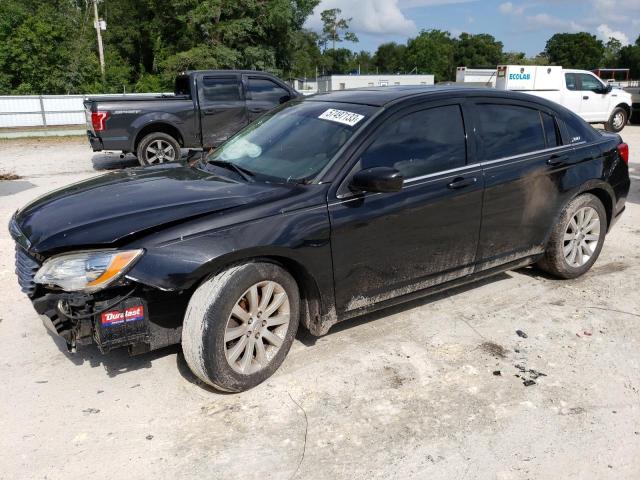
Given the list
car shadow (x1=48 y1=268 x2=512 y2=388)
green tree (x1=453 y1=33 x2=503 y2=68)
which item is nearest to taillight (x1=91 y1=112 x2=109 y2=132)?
car shadow (x1=48 y1=268 x2=512 y2=388)

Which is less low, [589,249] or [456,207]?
[456,207]

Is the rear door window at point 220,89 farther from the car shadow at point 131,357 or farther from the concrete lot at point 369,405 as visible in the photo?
the car shadow at point 131,357

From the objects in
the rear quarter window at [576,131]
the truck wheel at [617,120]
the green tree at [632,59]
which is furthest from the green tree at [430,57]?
the rear quarter window at [576,131]

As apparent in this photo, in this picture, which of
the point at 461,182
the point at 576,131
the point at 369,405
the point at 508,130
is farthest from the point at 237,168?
the point at 576,131

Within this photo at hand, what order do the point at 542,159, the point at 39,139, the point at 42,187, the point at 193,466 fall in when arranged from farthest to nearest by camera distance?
the point at 39,139
the point at 42,187
the point at 542,159
the point at 193,466

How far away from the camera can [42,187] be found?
30.3 ft

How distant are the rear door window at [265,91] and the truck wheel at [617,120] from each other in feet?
39.6

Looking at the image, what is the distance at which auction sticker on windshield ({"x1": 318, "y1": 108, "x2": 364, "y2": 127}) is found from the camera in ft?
11.9

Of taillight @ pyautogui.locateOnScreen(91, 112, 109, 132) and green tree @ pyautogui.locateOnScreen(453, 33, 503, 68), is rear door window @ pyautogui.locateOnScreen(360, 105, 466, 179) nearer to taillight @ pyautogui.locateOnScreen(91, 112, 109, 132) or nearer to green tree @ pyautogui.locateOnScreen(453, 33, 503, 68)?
taillight @ pyautogui.locateOnScreen(91, 112, 109, 132)

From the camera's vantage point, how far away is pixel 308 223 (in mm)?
3221

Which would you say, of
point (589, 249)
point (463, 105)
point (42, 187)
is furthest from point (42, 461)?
point (42, 187)

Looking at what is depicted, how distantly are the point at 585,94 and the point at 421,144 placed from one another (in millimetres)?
16175

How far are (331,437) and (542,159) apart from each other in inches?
111

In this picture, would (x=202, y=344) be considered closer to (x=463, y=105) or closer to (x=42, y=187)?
(x=463, y=105)
